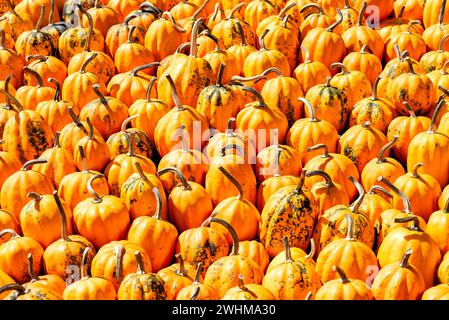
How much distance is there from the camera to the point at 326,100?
5348 millimetres

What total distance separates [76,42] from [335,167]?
7.40ft

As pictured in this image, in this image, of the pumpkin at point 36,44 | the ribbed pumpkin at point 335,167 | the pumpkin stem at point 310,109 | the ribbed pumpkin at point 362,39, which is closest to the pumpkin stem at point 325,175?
the ribbed pumpkin at point 335,167

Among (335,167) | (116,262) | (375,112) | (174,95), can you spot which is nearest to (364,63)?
(375,112)

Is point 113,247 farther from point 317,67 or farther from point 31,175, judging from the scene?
point 317,67

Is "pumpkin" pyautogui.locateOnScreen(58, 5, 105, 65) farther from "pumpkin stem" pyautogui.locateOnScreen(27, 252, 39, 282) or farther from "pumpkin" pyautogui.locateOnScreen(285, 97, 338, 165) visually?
"pumpkin stem" pyautogui.locateOnScreen(27, 252, 39, 282)

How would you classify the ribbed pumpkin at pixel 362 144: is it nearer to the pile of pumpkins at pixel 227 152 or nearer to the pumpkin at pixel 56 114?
the pile of pumpkins at pixel 227 152

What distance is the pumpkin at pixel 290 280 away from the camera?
13.3 ft

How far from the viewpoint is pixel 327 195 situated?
181 inches

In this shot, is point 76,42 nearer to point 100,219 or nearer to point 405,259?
point 100,219

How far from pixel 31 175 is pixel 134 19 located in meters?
1.95

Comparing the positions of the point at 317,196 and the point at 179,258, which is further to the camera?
the point at 317,196

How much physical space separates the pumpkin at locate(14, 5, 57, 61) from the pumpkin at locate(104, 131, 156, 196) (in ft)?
5.03
